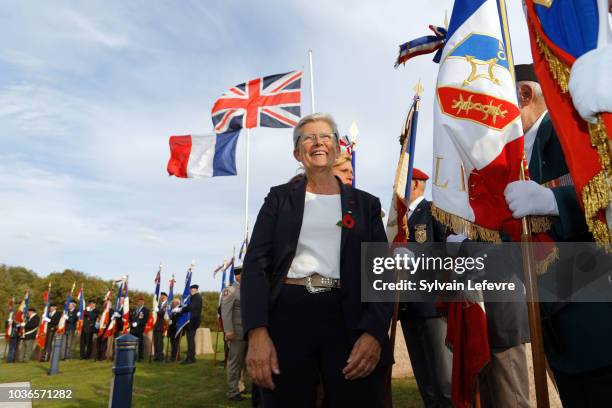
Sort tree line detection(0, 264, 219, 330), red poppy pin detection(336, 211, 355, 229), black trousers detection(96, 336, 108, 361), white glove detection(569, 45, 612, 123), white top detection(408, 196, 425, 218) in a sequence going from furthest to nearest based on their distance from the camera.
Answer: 1. tree line detection(0, 264, 219, 330)
2. black trousers detection(96, 336, 108, 361)
3. white top detection(408, 196, 425, 218)
4. red poppy pin detection(336, 211, 355, 229)
5. white glove detection(569, 45, 612, 123)

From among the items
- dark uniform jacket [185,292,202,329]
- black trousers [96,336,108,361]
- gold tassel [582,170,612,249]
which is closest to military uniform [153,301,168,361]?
dark uniform jacket [185,292,202,329]

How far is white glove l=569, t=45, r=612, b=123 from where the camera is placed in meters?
1.32

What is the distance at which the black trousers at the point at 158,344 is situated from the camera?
1536 cm

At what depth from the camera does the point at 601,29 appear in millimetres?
1496

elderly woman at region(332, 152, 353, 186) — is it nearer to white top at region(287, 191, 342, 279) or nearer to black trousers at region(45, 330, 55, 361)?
white top at region(287, 191, 342, 279)

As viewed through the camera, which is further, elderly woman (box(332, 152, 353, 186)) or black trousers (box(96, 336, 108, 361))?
black trousers (box(96, 336, 108, 361))

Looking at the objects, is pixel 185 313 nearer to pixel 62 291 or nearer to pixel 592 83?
pixel 592 83

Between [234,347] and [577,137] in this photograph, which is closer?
[577,137]

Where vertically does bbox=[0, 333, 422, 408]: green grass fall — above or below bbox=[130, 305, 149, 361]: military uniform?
below

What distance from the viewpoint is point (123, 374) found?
12.2ft

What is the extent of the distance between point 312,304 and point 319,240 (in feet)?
1.14

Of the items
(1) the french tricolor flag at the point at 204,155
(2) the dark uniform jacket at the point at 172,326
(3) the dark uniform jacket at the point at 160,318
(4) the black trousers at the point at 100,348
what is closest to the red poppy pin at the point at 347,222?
(1) the french tricolor flag at the point at 204,155

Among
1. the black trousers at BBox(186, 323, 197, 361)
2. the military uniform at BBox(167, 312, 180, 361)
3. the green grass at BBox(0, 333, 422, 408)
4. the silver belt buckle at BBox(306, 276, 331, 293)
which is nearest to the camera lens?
the silver belt buckle at BBox(306, 276, 331, 293)

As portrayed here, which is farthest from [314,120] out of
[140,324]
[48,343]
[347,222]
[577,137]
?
[48,343]
